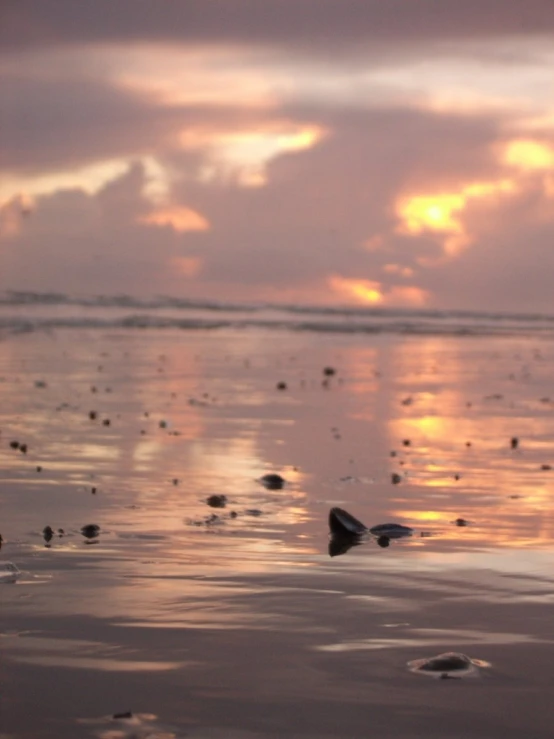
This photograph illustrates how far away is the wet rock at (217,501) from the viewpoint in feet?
28.7

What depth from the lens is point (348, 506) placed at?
29.1 feet

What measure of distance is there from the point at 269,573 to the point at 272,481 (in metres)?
3.37

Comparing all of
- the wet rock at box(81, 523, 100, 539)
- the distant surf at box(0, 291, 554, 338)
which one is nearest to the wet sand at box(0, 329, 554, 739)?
the wet rock at box(81, 523, 100, 539)

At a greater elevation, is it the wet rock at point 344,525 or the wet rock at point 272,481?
the wet rock at point 272,481

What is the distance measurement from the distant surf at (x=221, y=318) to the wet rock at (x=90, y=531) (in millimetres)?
27795

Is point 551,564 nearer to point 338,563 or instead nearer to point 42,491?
point 338,563

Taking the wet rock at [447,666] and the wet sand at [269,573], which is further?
the wet rock at [447,666]

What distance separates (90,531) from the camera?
7.58 meters

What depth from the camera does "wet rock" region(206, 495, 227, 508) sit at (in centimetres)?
873

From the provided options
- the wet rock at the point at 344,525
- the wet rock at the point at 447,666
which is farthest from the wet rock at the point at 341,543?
the wet rock at the point at 447,666

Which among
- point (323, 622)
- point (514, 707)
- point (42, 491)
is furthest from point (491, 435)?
point (514, 707)

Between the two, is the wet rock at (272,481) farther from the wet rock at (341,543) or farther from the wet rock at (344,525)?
the wet rock at (341,543)

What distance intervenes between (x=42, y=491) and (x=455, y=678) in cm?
514

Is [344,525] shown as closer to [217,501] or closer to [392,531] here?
[392,531]
